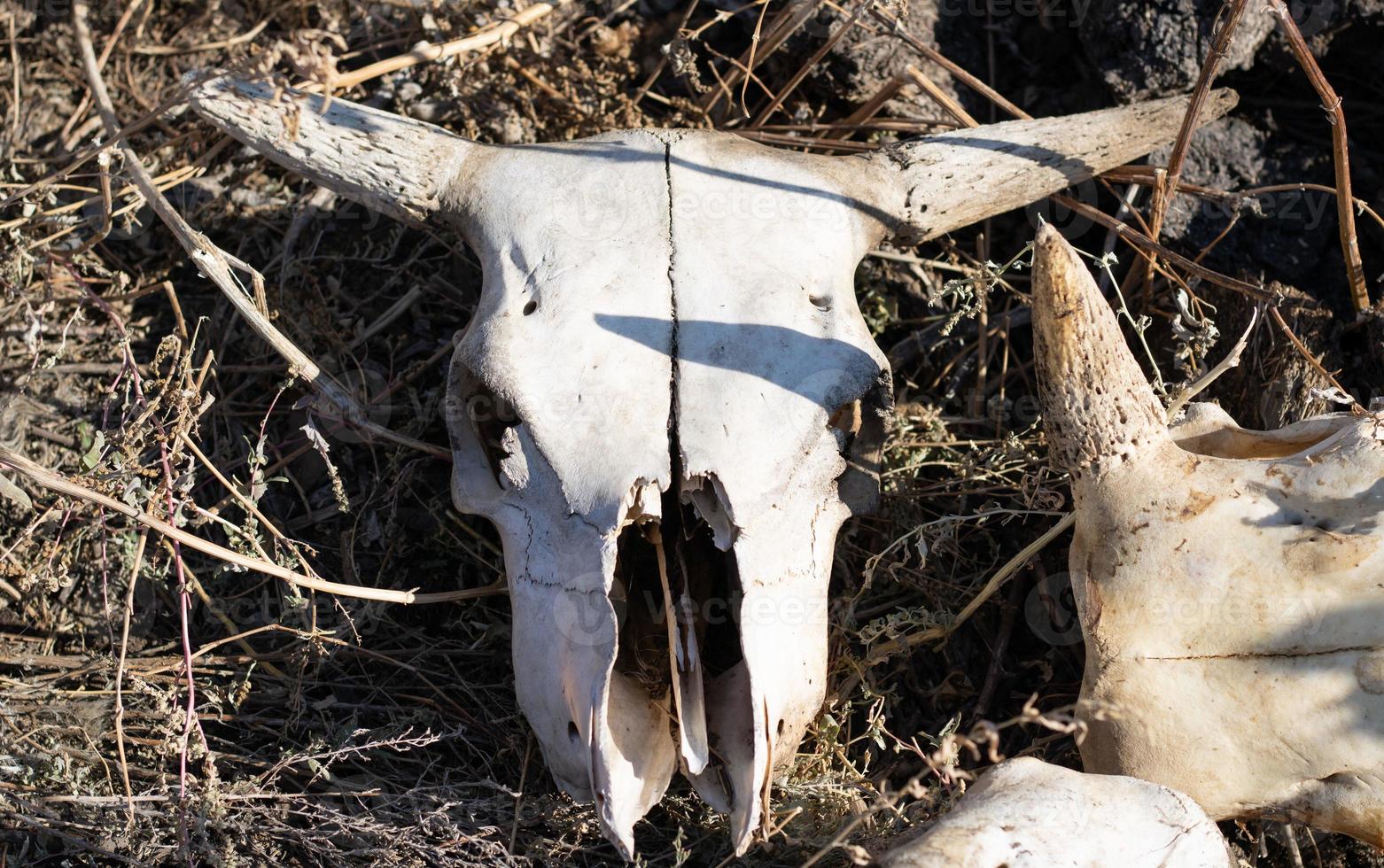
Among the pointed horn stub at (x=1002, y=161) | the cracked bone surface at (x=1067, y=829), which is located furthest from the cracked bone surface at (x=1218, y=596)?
the pointed horn stub at (x=1002, y=161)

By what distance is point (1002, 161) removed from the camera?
3.36 metres

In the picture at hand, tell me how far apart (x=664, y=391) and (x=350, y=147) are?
111cm

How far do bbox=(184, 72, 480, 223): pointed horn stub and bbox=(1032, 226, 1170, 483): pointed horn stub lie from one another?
4.91 ft

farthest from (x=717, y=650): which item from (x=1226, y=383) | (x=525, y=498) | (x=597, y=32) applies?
(x=597, y=32)

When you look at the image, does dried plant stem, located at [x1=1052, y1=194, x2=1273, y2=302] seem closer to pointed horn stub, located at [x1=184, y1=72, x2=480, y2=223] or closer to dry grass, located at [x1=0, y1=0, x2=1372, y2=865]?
dry grass, located at [x1=0, y1=0, x2=1372, y2=865]

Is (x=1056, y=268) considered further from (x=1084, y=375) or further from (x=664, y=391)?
(x=664, y=391)

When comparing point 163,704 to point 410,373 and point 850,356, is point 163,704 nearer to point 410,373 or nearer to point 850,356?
point 410,373

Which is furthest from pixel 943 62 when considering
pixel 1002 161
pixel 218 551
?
pixel 218 551

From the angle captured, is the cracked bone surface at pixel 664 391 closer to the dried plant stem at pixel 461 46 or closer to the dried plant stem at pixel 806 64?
the dried plant stem at pixel 461 46

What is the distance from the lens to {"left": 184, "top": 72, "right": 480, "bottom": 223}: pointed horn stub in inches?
128

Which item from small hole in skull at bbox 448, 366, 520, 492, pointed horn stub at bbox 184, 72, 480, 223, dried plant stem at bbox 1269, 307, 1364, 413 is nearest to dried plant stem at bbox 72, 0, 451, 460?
pointed horn stub at bbox 184, 72, 480, 223

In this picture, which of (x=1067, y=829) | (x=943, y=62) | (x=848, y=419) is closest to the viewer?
(x=1067, y=829)

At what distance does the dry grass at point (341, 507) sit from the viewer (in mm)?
3086

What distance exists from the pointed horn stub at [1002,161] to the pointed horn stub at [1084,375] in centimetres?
53
